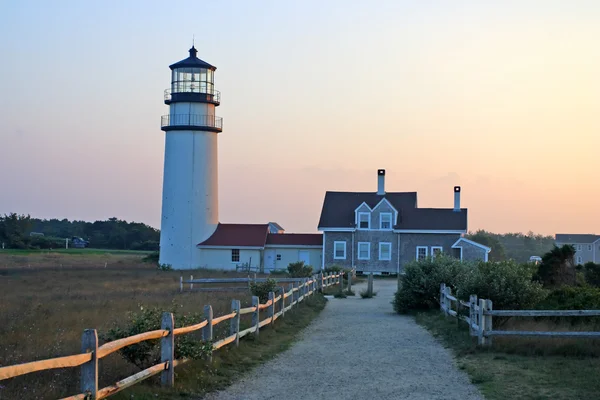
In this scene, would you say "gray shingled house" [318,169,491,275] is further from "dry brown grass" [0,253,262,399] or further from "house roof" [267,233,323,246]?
"dry brown grass" [0,253,262,399]

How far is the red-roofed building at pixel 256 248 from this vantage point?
166 feet

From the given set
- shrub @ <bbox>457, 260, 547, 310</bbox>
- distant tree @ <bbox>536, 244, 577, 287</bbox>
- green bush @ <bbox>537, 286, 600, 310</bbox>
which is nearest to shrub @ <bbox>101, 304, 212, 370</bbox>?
shrub @ <bbox>457, 260, 547, 310</bbox>

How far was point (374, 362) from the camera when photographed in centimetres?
1313

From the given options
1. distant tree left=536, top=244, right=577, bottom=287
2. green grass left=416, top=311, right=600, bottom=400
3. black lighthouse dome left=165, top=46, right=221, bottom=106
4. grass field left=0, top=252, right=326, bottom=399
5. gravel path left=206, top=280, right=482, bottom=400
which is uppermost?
black lighthouse dome left=165, top=46, right=221, bottom=106

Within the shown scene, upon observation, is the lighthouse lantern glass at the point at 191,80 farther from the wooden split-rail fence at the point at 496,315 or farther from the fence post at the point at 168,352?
the fence post at the point at 168,352

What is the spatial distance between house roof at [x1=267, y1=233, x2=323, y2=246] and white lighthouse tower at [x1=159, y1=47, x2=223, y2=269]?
4916 mm

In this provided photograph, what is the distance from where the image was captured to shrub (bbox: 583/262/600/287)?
3148 centimetres

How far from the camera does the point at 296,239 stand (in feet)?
174

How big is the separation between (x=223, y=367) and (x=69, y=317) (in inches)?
280

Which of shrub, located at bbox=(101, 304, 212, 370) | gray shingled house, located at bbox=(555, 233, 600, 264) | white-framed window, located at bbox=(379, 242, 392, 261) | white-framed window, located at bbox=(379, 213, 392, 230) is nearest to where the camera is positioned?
shrub, located at bbox=(101, 304, 212, 370)

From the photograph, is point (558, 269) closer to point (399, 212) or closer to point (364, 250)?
point (364, 250)

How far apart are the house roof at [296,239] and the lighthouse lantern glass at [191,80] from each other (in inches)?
459

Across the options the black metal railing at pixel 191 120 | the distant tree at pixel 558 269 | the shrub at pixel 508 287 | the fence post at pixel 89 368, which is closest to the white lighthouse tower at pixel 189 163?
the black metal railing at pixel 191 120

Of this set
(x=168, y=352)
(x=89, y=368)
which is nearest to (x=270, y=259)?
(x=168, y=352)
